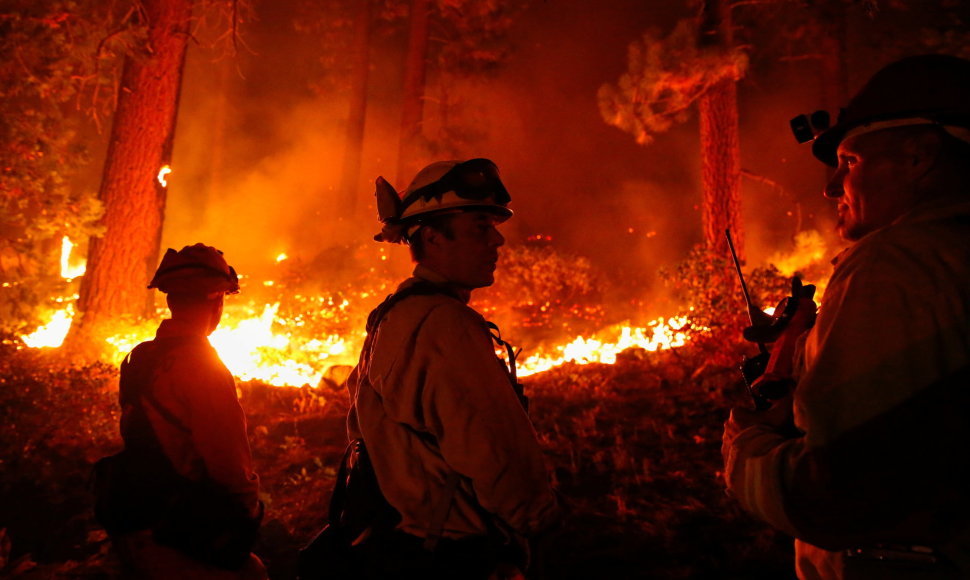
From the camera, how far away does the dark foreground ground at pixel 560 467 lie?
168 inches

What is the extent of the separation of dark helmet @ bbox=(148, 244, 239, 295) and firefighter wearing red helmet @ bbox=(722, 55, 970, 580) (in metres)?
2.61

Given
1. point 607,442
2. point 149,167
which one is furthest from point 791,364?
point 149,167

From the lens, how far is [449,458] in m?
2.06

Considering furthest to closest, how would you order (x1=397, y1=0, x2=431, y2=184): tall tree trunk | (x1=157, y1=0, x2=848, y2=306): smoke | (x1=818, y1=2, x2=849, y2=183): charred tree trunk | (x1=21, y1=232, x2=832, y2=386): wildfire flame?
(x1=157, y1=0, x2=848, y2=306): smoke
(x1=397, y1=0, x2=431, y2=184): tall tree trunk
(x1=818, y1=2, x2=849, y2=183): charred tree trunk
(x1=21, y1=232, x2=832, y2=386): wildfire flame

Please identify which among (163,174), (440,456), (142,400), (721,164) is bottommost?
(440,456)

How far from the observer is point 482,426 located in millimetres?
2059

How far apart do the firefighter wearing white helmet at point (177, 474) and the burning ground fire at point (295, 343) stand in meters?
6.95

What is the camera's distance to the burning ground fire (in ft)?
33.2

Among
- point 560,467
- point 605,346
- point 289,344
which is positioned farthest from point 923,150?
point 289,344

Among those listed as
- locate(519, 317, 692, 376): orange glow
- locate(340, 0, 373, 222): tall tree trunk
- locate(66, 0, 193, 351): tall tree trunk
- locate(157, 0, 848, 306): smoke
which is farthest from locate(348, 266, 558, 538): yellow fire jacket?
locate(340, 0, 373, 222): tall tree trunk

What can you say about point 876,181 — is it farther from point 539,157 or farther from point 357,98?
point 357,98

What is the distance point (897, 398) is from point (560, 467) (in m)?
4.87

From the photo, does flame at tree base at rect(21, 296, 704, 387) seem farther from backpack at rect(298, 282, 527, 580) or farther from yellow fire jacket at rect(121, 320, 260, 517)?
backpack at rect(298, 282, 527, 580)

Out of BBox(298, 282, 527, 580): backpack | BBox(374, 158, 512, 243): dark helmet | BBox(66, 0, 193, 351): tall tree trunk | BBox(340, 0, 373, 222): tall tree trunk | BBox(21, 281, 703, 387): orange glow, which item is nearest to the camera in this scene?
BBox(298, 282, 527, 580): backpack
